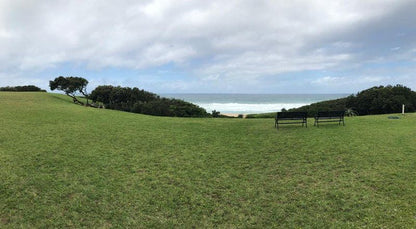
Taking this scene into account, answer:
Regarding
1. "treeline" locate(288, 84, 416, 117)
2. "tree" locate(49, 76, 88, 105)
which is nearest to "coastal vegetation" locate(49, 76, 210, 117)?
"tree" locate(49, 76, 88, 105)

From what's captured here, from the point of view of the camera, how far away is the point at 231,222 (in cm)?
402

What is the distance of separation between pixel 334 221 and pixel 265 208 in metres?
1.05

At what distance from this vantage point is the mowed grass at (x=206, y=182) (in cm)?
407

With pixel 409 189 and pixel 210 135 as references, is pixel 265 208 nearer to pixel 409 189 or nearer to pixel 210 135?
pixel 409 189

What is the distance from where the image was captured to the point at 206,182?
5359 mm

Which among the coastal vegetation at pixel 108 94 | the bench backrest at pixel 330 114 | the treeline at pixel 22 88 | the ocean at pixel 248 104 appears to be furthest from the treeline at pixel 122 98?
the bench backrest at pixel 330 114

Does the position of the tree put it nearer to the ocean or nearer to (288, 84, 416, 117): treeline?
the ocean

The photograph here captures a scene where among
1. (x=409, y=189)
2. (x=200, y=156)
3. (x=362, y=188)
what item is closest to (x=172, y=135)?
(x=200, y=156)

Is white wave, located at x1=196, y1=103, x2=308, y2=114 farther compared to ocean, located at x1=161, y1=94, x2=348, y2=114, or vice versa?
ocean, located at x1=161, y1=94, x2=348, y2=114

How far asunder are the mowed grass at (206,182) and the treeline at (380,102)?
15.0 meters

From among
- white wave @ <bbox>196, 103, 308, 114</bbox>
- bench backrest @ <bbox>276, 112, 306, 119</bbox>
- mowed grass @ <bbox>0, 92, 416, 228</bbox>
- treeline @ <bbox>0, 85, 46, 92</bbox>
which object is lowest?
mowed grass @ <bbox>0, 92, 416, 228</bbox>

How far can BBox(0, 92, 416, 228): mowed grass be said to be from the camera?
13.3 feet

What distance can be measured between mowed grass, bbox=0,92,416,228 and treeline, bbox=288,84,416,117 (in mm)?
15011

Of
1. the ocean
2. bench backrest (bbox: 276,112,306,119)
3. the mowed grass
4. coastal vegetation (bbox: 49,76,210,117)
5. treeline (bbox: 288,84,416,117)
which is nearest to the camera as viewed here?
Result: the mowed grass
